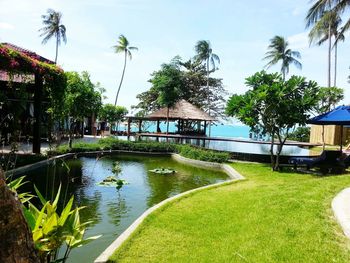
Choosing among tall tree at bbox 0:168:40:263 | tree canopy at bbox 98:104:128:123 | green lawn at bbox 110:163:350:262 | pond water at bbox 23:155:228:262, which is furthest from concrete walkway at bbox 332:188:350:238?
tree canopy at bbox 98:104:128:123

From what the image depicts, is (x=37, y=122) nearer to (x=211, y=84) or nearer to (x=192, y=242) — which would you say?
(x=192, y=242)

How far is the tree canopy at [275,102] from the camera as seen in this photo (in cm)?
1455

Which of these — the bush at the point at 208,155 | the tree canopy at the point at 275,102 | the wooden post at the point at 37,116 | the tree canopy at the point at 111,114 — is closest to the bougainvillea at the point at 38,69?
the wooden post at the point at 37,116

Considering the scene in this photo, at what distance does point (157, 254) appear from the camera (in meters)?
5.16

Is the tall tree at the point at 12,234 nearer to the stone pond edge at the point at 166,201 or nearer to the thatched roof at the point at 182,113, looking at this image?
the stone pond edge at the point at 166,201

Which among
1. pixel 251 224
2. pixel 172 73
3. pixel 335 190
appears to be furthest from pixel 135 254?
pixel 172 73

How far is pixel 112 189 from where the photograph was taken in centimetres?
1101

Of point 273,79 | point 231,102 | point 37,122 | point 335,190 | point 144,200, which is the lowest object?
point 144,200

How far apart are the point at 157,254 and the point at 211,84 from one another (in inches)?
1789

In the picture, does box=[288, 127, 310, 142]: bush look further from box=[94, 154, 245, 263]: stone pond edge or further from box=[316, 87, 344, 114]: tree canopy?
box=[94, 154, 245, 263]: stone pond edge

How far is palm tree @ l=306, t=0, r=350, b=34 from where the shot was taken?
18234 mm

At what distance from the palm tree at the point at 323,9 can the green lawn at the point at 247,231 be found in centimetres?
1288

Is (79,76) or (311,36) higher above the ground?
(311,36)

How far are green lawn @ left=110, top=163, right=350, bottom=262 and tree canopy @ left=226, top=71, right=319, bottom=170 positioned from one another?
246 inches
